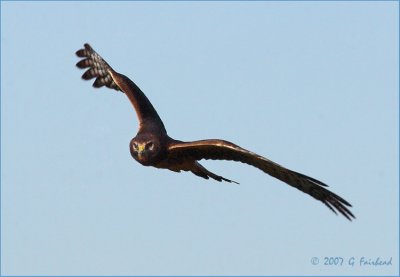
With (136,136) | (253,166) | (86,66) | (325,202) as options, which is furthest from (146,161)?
(86,66)

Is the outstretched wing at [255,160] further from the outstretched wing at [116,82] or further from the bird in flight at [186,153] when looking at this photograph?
the outstretched wing at [116,82]

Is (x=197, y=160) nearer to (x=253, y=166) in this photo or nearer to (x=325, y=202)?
(x=253, y=166)

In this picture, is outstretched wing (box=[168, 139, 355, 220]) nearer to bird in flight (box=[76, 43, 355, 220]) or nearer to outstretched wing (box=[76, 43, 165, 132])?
bird in flight (box=[76, 43, 355, 220])

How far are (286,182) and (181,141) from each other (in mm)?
1662

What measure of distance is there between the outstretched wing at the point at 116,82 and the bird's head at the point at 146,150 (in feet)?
2.22

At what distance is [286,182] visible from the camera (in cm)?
1298

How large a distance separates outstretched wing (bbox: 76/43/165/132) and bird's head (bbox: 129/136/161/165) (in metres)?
0.68

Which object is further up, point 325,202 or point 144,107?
point 144,107

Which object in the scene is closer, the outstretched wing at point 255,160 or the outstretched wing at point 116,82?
the outstretched wing at point 255,160

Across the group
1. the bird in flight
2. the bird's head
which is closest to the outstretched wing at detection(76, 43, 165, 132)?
the bird in flight

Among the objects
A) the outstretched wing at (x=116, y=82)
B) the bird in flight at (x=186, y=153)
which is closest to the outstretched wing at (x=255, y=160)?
the bird in flight at (x=186, y=153)

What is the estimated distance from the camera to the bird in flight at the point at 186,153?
41.3 ft

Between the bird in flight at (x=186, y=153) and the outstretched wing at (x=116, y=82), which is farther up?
the outstretched wing at (x=116, y=82)

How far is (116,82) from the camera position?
1593cm
